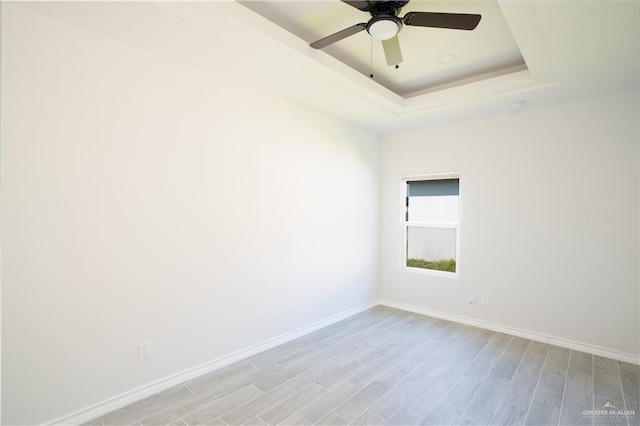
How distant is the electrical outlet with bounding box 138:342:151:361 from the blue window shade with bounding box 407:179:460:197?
3.81 metres

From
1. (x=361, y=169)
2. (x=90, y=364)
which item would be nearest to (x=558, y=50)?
(x=361, y=169)

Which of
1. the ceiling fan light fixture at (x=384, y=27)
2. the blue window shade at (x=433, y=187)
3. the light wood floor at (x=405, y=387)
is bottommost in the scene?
the light wood floor at (x=405, y=387)

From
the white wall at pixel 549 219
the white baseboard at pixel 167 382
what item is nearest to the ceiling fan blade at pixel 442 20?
the white wall at pixel 549 219

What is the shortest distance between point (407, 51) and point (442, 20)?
1071 millimetres

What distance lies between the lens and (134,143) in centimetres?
235

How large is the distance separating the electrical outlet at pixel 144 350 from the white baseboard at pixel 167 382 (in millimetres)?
214

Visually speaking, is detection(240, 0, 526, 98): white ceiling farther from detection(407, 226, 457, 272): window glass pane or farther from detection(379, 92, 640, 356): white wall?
detection(407, 226, 457, 272): window glass pane

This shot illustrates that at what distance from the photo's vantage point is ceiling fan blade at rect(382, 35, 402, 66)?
2351mm

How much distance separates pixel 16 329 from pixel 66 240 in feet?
1.86

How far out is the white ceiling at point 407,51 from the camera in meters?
2.00

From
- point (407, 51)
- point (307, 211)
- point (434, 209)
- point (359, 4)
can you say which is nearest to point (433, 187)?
point (434, 209)

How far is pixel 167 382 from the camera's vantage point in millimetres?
2529

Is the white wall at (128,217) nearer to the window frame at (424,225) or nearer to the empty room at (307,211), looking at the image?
the empty room at (307,211)

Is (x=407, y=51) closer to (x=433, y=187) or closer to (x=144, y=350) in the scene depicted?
(x=433, y=187)
